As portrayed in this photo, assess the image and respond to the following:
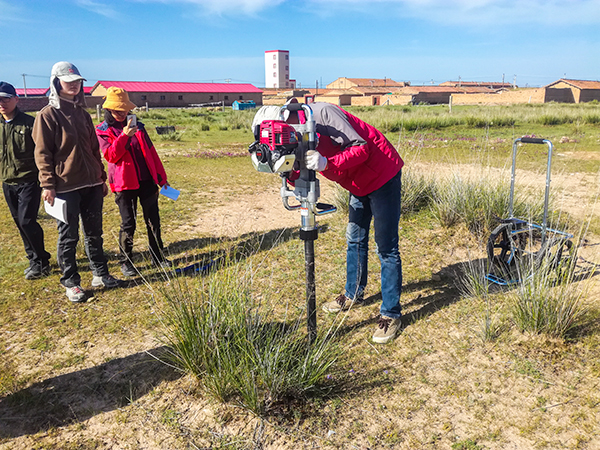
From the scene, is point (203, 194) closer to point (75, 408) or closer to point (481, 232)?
point (481, 232)

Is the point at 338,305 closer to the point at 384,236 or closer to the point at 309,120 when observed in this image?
the point at 384,236

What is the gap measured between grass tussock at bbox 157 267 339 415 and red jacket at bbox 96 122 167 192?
6.65ft

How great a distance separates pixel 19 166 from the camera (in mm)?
4578

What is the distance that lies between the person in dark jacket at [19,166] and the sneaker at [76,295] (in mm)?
792

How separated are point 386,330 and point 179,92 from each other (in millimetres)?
62911

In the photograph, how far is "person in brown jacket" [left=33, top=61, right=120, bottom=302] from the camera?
3.93 metres

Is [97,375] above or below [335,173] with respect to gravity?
below

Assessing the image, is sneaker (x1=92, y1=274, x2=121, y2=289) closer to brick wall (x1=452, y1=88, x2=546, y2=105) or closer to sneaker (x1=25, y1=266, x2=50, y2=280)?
sneaker (x1=25, y1=266, x2=50, y2=280)

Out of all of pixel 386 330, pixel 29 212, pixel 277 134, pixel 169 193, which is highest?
pixel 277 134

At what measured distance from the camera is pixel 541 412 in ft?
9.05

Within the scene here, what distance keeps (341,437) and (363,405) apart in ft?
1.02

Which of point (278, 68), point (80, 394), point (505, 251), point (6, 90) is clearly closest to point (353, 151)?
point (80, 394)

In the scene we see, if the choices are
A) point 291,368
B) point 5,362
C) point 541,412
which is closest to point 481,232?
point 541,412

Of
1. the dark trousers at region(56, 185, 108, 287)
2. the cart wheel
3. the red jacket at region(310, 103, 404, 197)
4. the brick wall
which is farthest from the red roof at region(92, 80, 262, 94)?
the red jacket at region(310, 103, 404, 197)
